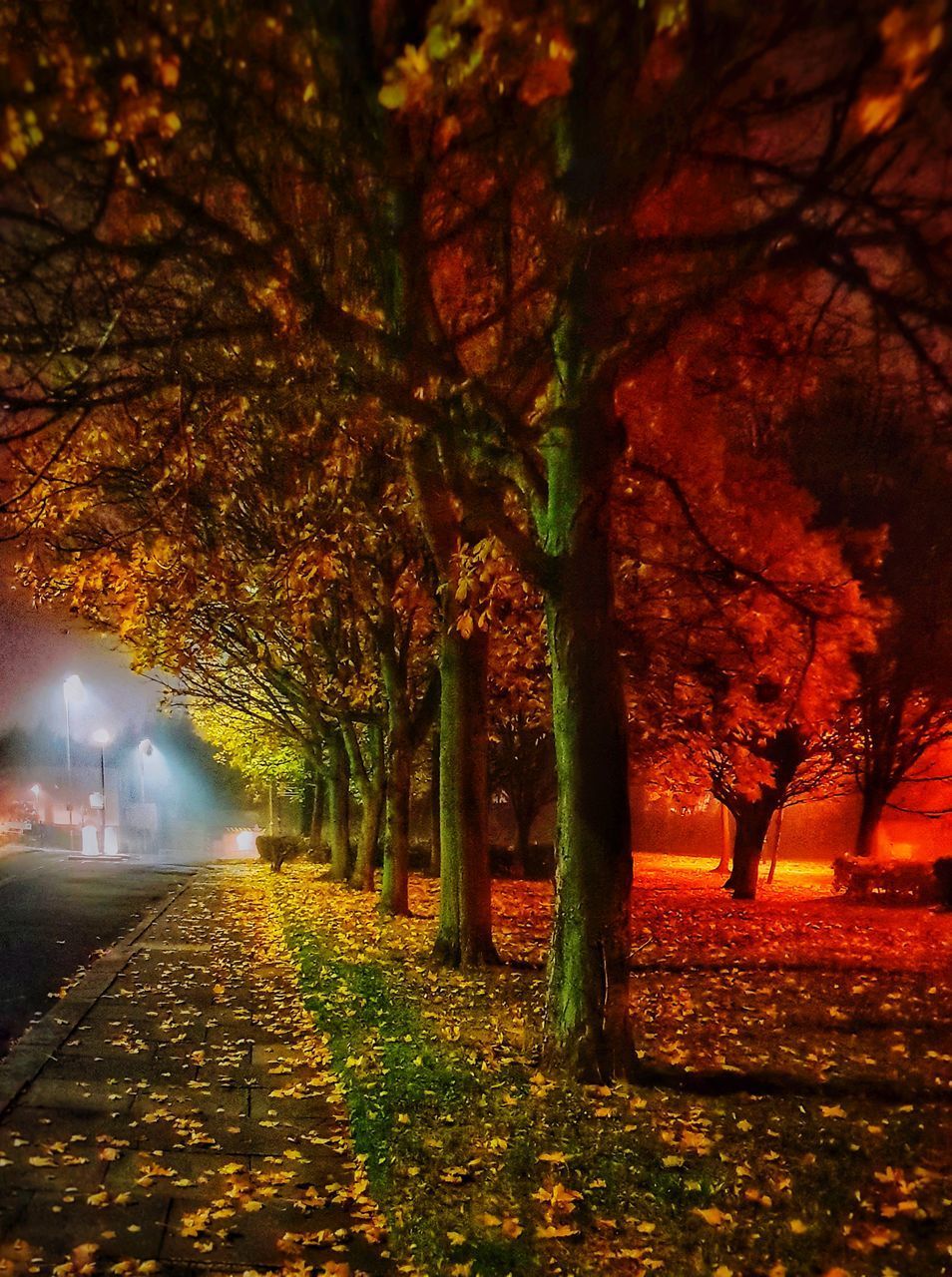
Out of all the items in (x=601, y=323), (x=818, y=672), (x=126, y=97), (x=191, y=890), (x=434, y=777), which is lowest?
(x=191, y=890)

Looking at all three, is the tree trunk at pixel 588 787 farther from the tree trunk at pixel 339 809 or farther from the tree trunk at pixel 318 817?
the tree trunk at pixel 318 817

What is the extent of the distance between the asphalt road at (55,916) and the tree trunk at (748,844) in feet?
39.6

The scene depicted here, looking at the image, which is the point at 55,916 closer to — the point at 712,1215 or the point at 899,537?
the point at 712,1215

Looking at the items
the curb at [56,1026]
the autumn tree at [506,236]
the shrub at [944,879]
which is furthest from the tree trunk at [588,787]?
the shrub at [944,879]

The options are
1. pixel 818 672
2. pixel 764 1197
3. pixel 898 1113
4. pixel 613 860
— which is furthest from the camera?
pixel 818 672

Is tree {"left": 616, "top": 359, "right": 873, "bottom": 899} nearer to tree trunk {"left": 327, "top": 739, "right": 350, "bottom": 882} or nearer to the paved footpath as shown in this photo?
the paved footpath

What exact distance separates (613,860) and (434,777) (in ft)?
59.3

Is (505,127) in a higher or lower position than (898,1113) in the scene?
higher

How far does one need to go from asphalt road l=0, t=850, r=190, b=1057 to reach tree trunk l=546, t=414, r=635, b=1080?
177 inches

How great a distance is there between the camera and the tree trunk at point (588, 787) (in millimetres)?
6883

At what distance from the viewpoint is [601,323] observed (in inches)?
278

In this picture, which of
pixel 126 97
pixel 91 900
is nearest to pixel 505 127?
pixel 126 97

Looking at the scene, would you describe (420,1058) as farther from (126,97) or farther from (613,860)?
(126,97)

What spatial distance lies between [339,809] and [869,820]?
13.0m
